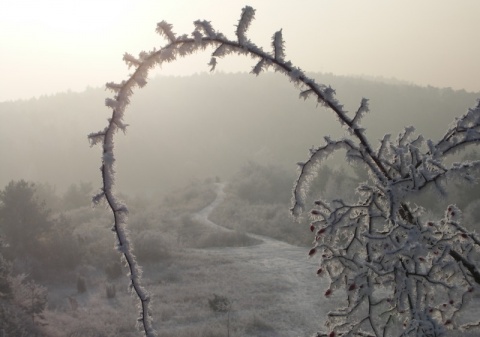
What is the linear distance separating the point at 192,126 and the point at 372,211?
97.9m

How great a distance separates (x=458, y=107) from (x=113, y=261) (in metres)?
99.2

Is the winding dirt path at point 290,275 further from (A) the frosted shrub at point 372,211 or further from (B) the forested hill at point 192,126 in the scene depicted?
(B) the forested hill at point 192,126

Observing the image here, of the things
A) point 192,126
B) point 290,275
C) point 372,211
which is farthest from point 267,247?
point 192,126

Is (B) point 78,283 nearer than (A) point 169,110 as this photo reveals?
Yes

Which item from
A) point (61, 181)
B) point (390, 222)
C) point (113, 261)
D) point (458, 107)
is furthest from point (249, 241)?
point (458, 107)

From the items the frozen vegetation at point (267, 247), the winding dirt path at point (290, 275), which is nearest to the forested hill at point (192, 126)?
the frozen vegetation at point (267, 247)

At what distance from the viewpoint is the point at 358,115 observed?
62.1 inches

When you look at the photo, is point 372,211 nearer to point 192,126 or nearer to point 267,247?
point 267,247

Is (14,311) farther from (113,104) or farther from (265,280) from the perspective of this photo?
(113,104)

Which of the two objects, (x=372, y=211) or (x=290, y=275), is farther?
(x=290, y=275)

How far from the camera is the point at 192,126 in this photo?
323 feet

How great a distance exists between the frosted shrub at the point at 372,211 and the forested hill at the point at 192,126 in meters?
61.9

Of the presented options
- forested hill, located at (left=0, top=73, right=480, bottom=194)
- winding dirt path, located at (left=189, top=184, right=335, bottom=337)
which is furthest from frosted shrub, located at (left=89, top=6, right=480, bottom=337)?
forested hill, located at (left=0, top=73, right=480, bottom=194)

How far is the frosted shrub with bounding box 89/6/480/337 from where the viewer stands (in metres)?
1.17
